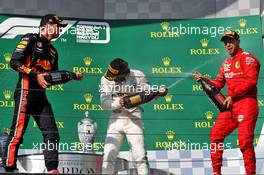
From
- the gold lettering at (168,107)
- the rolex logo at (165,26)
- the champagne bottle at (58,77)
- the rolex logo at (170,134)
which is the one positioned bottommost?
the rolex logo at (170,134)

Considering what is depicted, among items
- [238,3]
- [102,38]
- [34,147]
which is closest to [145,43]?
[102,38]

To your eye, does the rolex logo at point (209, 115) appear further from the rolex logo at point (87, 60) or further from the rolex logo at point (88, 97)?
the rolex logo at point (87, 60)

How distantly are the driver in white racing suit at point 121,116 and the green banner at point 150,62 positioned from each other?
1.46ft

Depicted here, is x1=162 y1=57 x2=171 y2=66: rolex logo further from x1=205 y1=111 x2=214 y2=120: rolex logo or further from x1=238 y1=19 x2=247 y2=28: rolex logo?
x1=238 y1=19 x2=247 y2=28: rolex logo

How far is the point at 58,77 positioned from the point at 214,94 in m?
1.21

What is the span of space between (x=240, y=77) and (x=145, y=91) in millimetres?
724

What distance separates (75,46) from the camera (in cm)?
754

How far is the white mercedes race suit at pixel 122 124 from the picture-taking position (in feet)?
21.0

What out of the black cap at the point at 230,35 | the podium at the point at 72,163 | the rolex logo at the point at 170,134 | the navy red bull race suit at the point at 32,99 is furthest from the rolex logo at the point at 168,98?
the navy red bull race suit at the point at 32,99

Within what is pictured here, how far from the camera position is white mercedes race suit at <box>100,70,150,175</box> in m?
6.39

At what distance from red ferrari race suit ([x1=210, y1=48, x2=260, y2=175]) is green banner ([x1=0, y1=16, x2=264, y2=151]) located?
40 centimetres

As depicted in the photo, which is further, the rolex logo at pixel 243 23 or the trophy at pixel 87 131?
the rolex logo at pixel 243 23

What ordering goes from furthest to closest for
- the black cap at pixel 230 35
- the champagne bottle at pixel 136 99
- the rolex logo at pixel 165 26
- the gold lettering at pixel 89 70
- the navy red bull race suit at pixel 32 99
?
the rolex logo at pixel 165 26 → the gold lettering at pixel 89 70 → the black cap at pixel 230 35 → the champagne bottle at pixel 136 99 → the navy red bull race suit at pixel 32 99

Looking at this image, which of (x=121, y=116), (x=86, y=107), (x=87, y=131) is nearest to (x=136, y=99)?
(x=121, y=116)
